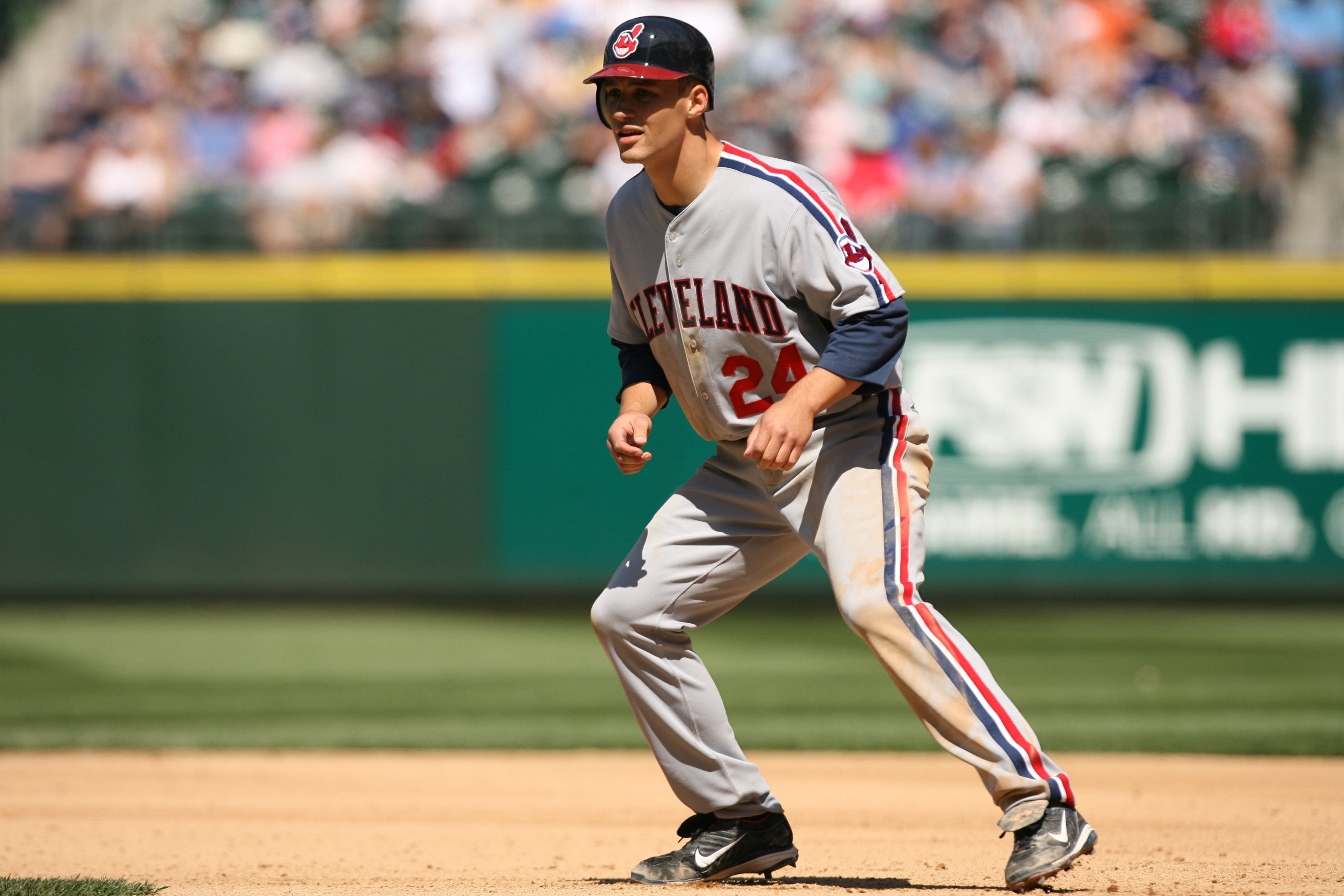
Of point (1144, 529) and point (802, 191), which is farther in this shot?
point (1144, 529)

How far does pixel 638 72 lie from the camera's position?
312cm

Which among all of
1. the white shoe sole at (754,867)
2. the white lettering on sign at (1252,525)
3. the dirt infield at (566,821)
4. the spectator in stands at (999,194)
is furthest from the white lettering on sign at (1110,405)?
the white shoe sole at (754,867)

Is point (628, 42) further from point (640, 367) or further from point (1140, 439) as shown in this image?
point (1140, 439)

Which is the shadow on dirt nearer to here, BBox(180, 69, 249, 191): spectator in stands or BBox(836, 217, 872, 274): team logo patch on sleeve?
BBox(836, 217, 872, 274): team logo patch on sleeve

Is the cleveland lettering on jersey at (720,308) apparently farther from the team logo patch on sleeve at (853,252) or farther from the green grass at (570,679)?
the green grass at (570,679)

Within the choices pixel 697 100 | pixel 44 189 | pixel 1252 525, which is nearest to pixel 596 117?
pixel 44 189

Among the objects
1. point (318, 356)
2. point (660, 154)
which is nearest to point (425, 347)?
point (318, 356)

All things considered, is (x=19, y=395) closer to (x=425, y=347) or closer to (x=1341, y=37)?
(x=425, y=347)

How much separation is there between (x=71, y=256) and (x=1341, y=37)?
9380 millimetres

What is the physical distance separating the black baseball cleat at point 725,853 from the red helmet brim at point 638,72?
1620 mm

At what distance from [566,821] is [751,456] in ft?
6.15

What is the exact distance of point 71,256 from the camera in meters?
9.99

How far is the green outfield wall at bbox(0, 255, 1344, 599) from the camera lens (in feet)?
32.1

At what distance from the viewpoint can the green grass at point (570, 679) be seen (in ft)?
20.1
